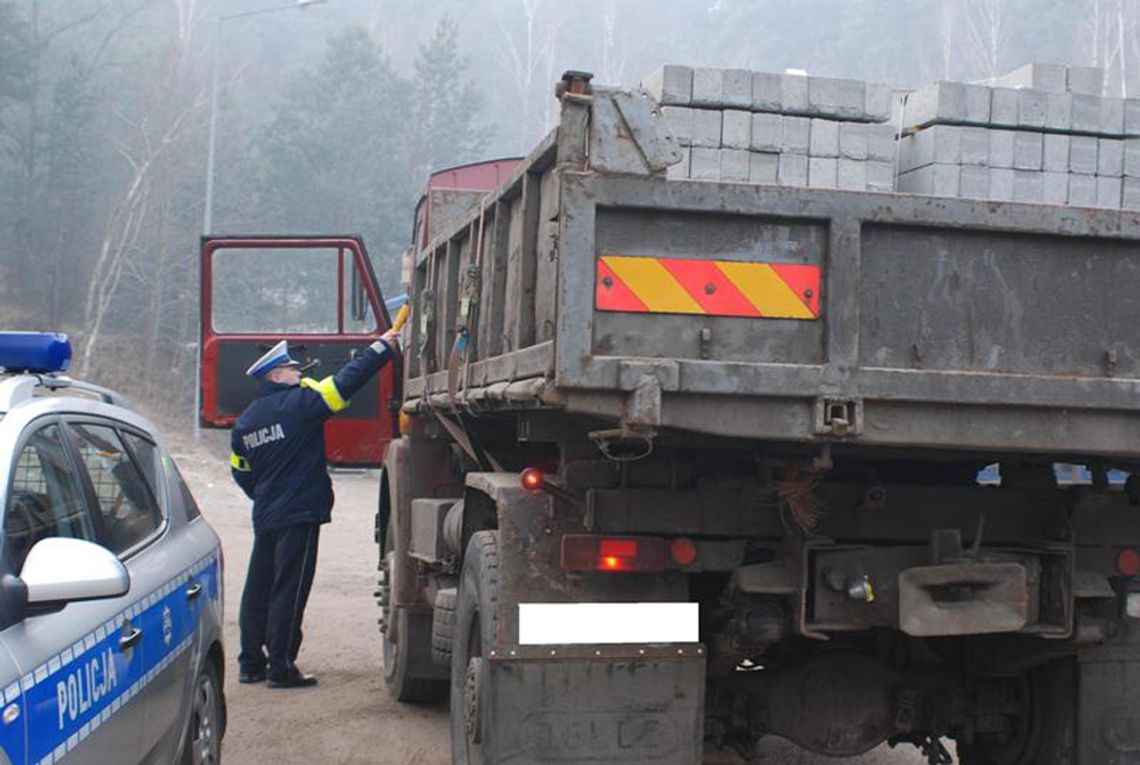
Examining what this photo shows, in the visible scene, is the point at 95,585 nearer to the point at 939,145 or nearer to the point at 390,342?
the point at 939,145

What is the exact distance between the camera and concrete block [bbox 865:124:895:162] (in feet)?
14.7

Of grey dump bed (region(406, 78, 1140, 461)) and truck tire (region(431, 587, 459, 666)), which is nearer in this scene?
grey dump bed (region(406, 78, 1140, 461))

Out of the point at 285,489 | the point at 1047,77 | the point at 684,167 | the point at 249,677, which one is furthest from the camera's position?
the point at 249,677

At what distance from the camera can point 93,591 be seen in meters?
3.18

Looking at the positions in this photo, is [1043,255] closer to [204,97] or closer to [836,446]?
[836,446]

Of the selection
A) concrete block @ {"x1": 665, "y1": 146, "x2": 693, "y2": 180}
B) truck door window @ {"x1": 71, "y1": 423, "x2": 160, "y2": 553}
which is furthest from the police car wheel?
concrete block @ {"x1": 665, "y1": 146, "x2": 693, "y2": 180}

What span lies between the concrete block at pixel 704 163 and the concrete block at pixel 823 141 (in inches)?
11.7

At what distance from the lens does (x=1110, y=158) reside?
14.9 feet

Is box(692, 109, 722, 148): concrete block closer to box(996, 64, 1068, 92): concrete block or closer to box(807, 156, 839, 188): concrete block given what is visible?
box(807, 156, 839, 188): concrete block

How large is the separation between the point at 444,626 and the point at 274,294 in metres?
3.37

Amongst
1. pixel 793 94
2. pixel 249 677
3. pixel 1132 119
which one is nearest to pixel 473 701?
pixel 793 94

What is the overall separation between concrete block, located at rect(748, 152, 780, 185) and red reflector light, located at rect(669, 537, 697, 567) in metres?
1.14

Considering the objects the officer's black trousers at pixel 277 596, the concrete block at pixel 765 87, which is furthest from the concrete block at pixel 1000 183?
the officer's black trousers at pixel 277 596

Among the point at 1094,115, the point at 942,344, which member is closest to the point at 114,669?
the point at 942,344
